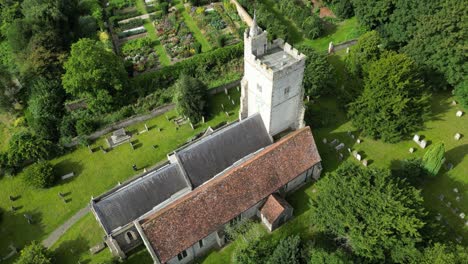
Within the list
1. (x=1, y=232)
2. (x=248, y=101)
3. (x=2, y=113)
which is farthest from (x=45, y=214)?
(x=248, y=101)

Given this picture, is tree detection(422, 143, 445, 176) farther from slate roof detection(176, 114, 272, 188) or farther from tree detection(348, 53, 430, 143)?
slate roof detection(176, 114, 272, 188)

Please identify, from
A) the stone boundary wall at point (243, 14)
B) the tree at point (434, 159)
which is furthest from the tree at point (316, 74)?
the stone boundary wall at point (243, 14)

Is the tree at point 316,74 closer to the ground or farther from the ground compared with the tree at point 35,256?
farther from the ground

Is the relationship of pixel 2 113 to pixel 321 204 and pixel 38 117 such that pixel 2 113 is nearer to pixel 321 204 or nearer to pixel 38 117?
pixel 38 117

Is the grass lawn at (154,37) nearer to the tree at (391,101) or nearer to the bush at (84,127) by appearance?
the bush at (84,127)

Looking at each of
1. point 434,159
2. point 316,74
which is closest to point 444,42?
point 316,74
